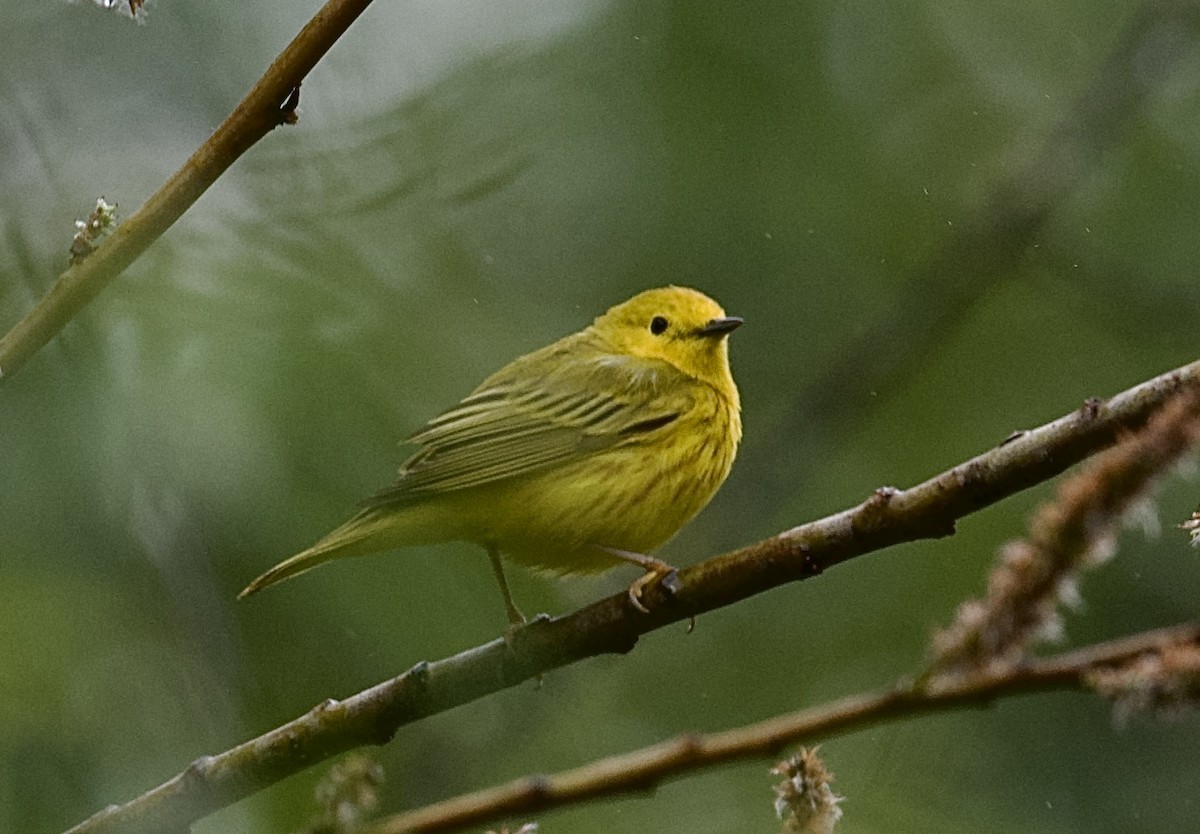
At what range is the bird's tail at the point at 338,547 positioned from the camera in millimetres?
3788

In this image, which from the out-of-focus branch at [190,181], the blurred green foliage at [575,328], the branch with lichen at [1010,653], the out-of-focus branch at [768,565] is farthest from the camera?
the blurred green foliage at [575,328]

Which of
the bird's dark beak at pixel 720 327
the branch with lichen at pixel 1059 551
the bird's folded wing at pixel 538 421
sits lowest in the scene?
the branch with lichen at pixel 1059 551

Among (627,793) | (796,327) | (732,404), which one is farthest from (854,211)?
(627,793)

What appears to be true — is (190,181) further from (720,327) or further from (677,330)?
(677,330)

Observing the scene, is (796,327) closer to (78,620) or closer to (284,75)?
(78,620)

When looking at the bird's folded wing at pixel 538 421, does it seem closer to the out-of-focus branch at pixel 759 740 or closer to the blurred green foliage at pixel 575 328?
the blurred green foliage at pixel 575 328

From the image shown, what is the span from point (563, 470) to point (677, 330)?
1.08m

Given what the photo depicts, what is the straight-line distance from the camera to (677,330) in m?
5.41

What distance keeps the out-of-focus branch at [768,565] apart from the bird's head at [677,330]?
2.47 metres

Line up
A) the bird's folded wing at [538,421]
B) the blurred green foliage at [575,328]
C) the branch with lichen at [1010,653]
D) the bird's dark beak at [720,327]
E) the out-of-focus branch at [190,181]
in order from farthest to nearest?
the bird's dark beak at [720,327] → the bird's folded wing at [538,421] → the blurred green foliage at [575,328] → the out-of-focus branch at [190,181] → the branch with lichen at [1010,653]

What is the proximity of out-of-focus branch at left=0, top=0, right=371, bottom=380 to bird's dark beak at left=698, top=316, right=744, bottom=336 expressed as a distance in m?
3.14

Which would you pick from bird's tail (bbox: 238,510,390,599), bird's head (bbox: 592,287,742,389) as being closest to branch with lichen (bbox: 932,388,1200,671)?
bird's tail (bbox: 238,510,390,599)

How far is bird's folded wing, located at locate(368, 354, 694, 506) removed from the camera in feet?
14.1

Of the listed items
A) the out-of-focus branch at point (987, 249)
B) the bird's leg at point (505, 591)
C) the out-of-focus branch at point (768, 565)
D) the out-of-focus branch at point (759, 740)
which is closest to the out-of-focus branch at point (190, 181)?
the out-of-focus branch at point (768, 565)
